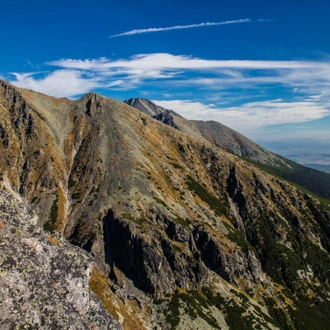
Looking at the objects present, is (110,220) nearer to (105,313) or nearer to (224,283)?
(224,283)

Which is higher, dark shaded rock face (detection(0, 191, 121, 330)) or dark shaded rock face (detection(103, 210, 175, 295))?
dark shaded rock face (detection(0, 191, 121, 330))

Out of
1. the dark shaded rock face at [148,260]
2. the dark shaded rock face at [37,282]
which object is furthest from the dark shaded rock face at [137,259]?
the dark shaded rock face at [37,282]

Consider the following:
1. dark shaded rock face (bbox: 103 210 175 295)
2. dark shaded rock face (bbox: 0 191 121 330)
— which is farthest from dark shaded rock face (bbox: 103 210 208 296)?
dark shaded rock face (bbox: 0 191 121 330)

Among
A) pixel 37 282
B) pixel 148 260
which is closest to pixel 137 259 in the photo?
pixel 148 260

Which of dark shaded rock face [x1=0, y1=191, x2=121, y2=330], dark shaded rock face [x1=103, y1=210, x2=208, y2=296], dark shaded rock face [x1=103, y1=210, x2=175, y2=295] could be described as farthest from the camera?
dark shaded rock face [x1=103, y1=210, x2=208, y2=296]

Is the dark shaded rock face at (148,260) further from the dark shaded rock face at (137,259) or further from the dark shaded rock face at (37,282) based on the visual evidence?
the dark shaded rock face at (37,282)

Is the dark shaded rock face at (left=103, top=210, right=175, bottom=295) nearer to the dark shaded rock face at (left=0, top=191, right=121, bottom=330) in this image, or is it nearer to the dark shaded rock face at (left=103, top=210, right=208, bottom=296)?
the dark shaded rock face at (left=103, top=210, right=208, bottom=296)

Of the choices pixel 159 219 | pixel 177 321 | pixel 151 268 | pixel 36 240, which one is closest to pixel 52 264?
pixel 36 240

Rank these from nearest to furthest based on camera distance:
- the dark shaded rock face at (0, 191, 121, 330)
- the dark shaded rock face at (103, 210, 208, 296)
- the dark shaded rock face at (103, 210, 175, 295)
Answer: the dark shaded rock face at (0, 191, 121, 330)
the dark shaded rock face at (103, 210, 175, 295)
the dark shaded rock face at (103, 210, 208, 296)

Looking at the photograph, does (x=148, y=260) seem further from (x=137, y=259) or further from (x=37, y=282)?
(x=37, y=282)

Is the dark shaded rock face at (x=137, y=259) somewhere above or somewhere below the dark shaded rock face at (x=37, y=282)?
below
